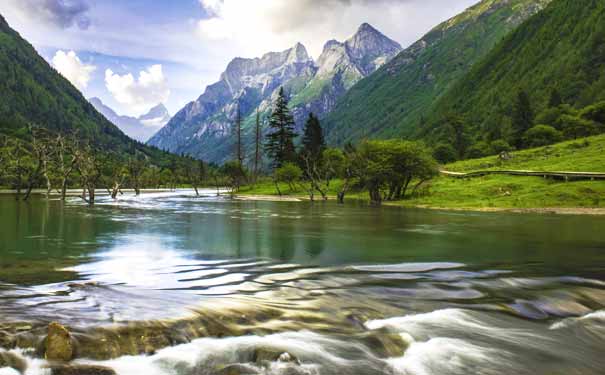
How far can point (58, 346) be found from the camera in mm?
9539

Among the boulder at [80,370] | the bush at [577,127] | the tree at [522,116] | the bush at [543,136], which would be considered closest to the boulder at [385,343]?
the boulder at [80,370]

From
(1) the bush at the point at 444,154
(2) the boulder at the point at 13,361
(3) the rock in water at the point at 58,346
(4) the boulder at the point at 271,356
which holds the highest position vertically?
(1) the bush at the point at 444,154

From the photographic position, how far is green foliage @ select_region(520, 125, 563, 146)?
116 metres

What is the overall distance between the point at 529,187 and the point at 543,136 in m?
65.0

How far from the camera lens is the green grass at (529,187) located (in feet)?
186

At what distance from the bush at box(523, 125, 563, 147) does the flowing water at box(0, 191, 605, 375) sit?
99.4m

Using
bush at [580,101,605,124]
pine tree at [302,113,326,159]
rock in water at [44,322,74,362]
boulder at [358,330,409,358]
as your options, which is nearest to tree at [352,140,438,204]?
pine tree at [302,113,326,159]

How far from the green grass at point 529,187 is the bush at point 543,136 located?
2573 centimetres

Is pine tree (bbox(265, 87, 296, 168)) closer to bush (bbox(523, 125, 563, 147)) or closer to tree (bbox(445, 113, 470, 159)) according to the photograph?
tree (bbox(445, 113, 470, 159))

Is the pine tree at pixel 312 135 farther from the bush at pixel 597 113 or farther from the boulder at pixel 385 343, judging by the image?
the boulder at pixel 385 343

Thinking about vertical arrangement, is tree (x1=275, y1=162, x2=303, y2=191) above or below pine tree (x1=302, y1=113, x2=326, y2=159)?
below

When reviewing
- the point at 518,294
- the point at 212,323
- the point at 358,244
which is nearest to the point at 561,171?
the point at 358,244

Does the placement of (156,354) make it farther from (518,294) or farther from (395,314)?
(518,294)

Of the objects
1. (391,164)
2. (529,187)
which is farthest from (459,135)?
(529,187)
